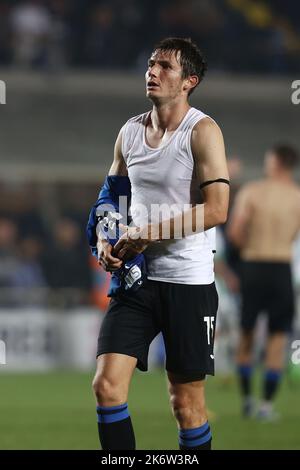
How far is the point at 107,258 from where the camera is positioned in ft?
17.9

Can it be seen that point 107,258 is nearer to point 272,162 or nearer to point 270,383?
point 270,383

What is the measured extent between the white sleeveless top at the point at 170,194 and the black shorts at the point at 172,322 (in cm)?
7

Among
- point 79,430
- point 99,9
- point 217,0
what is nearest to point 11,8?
point 99,9

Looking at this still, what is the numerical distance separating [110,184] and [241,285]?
13.4 feet

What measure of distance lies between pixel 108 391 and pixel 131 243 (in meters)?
0.69

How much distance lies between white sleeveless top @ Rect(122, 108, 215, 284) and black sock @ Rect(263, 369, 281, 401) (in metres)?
3.63

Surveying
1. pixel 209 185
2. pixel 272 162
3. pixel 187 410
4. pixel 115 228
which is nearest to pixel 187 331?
pixel 187 410

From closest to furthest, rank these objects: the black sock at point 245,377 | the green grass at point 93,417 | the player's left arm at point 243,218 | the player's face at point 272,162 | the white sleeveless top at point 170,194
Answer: the white sleeveless top at point 170,194, the green grass at point 93,417, the black sock at point 245,377, the player's face at point 272,162, the player's left arm at point 243,218

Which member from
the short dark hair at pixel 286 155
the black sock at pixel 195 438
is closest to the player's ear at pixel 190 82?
the black sock at pixel 195 438

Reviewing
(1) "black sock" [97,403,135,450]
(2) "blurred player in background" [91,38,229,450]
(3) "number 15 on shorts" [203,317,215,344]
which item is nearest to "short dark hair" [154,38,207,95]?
(2) "blurred player in background" [91,38,229,450]

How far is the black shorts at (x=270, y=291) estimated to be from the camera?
376 inches

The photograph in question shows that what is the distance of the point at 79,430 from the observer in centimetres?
805

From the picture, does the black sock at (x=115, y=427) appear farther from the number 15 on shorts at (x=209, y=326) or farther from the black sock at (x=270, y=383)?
the black sock at (x=270, y=383)
